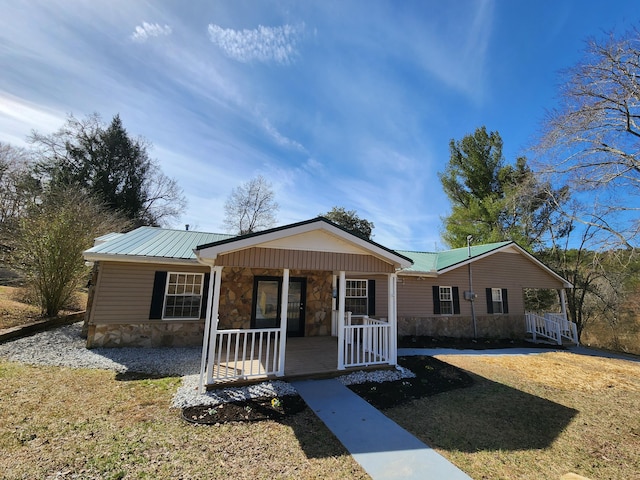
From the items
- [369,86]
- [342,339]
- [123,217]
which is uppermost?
[369,86]

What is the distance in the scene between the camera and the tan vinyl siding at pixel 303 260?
564 centimetres

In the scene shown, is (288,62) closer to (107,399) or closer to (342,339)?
(342,339)

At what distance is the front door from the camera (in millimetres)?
9156

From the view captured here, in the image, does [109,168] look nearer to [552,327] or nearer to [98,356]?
[98,356]

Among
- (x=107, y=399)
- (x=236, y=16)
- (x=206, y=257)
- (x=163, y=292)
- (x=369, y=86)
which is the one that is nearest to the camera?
(x=107, y=399)

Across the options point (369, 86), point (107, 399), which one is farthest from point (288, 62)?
point (107, 399)

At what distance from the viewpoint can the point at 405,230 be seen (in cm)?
2455

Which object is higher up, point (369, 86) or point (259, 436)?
point (369, 86)

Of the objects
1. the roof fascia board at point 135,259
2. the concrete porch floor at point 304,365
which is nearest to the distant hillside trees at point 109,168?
the roof fascia board at point 135,259

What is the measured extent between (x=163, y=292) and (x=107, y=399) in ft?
13.2

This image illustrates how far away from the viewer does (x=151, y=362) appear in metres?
6.85

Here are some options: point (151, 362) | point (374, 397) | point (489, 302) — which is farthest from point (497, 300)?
point (151, 362)

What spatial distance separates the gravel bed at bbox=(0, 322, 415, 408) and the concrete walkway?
77 centimetres

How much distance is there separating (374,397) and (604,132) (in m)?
11.8
